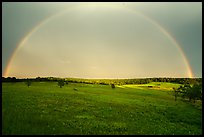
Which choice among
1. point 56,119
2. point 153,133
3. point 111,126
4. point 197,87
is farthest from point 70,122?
point 197,87

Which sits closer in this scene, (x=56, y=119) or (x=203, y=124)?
(x=56, y=119)

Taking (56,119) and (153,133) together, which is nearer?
(153,133)

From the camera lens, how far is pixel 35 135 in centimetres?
2248

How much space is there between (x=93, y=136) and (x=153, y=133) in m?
6.86

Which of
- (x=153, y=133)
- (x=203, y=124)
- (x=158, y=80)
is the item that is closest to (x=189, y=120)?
(x=203, y=124)

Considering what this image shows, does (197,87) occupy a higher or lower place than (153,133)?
higher

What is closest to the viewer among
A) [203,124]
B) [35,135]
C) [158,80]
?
[35,135]

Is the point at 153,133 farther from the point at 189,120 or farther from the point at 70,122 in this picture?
the point at 189,120

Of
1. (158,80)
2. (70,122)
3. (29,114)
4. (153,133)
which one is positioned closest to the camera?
(153,133)

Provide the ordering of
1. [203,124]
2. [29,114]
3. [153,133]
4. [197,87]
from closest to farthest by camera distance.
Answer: [153,133]
[29,114]
[203,124]
[197,87]

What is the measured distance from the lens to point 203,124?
3803 cm

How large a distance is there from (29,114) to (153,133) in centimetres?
1510

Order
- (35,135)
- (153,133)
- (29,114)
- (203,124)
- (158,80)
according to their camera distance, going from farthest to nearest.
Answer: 1. (158,80)
2. (203,124)
3. (29,114)
4. (153,133)
5. (35,135)

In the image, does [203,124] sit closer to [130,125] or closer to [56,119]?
[130,125]
